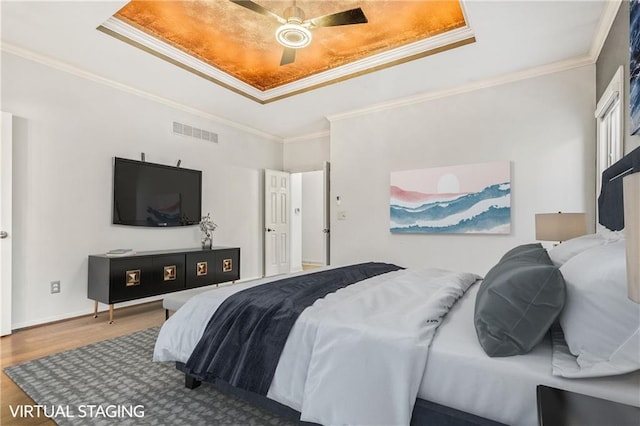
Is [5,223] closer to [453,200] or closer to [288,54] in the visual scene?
[288,54]

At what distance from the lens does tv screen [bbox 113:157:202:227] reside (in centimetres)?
398

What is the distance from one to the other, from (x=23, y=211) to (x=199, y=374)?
9.45 feet

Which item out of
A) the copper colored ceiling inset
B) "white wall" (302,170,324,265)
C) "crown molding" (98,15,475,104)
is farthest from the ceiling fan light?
"white wall" (302,170,324,265)

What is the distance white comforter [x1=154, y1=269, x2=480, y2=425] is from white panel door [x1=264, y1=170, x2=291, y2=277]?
4182 mm

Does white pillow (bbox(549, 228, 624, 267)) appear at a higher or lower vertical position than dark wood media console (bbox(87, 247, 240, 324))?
higher

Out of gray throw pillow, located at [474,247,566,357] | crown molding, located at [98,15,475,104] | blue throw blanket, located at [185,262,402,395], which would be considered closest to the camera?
gray throw pillow, located at [474,247,566,357]

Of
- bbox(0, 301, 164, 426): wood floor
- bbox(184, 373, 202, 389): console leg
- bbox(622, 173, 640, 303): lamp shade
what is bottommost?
bbox(0, 301, 164, 426): wood floor

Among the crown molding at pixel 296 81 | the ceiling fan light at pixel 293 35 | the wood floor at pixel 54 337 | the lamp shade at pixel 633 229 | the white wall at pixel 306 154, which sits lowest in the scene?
the wood floor at pixel 54 337

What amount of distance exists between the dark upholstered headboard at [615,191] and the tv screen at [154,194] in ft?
14.8

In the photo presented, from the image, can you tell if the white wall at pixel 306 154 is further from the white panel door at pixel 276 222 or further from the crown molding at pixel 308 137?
the white panel door at pixel 276 222

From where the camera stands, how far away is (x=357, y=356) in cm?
132

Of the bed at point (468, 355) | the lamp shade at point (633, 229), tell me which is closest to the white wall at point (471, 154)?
the bed at point (468, 355)

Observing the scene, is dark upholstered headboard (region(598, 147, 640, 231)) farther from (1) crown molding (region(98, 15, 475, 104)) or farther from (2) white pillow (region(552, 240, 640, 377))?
(1) crown molding (region(98, 15, 475, 104))

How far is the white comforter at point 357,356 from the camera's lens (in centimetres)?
123
